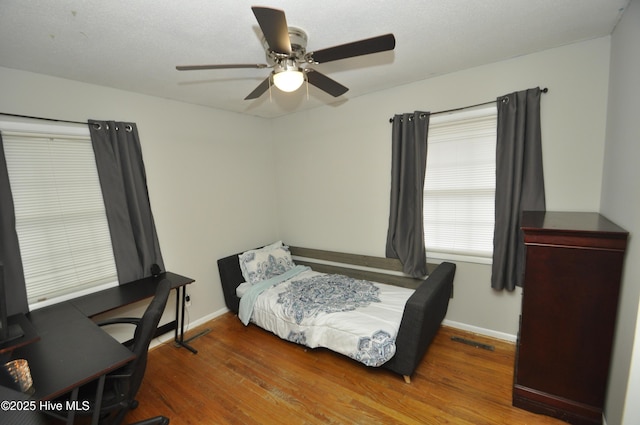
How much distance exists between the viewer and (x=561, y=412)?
1.74 metres

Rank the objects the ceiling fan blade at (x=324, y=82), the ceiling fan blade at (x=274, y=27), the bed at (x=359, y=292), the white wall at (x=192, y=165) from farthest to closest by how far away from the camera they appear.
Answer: the white wall at (x=192, y=165), the bed at (x=359, y=292), the ceiling fan blade at (x=324, y=82), the ceiling fan blade at (x=274, y=27)

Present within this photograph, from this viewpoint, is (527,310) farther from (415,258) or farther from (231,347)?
(231,347)

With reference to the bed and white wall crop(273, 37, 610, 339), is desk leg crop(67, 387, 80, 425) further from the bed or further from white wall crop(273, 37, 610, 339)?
white wall crop(273, 37, 610, 339)

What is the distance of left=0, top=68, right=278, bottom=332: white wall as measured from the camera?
87.0 inches

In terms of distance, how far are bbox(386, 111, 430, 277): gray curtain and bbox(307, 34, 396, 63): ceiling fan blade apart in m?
1.39

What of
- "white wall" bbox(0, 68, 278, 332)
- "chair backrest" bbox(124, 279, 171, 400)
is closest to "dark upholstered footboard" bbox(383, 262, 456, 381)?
"chair backrest" bbox(124, 279, 171, 400)

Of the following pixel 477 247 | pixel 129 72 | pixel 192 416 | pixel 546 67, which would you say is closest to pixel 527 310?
pixel 477 247

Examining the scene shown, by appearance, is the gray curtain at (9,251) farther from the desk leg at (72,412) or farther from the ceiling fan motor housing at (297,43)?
the ceiling fan motor housing at (297,43)

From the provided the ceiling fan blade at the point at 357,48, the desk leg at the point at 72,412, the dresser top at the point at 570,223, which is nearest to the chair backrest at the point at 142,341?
the desk leg at the point at 72,412

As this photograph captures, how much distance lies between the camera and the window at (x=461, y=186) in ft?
8.25

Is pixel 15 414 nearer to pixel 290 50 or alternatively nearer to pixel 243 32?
pixel 290 50

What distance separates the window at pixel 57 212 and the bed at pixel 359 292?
4.00ft

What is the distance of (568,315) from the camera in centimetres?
167

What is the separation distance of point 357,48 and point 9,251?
2.77 meters
